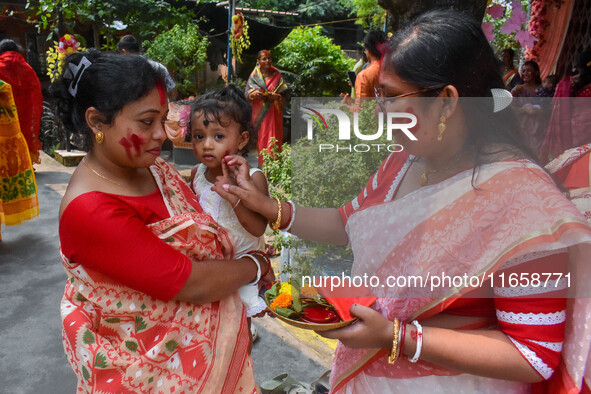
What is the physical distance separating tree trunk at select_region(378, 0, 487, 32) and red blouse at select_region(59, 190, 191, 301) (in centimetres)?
174

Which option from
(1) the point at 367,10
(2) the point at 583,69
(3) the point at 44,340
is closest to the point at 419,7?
(2) the point at 583,69

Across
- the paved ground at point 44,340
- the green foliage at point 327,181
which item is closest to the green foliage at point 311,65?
the paved ground at point 44,340

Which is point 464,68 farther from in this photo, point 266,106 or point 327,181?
point 266,106

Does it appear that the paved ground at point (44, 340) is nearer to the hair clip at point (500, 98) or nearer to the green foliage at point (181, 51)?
the hair clip at point (500, 98)

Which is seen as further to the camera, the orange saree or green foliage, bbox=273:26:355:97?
green foliage, bbox=273:26:355:97

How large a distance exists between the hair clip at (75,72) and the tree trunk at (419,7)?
1590mm

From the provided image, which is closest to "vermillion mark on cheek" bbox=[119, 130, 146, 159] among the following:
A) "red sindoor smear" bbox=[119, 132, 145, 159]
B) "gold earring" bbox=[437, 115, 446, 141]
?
"red sindoor smear" bbox=[119, 132, 145, 159]

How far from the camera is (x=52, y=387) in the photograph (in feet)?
8.96

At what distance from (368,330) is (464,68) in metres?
0.70

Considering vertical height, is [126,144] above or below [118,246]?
above

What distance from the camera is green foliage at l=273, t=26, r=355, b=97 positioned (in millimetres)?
12766

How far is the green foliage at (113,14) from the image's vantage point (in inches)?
328

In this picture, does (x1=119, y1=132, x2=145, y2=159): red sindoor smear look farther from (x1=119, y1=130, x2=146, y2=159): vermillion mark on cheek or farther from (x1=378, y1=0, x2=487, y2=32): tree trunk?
(x1=378, y1=0, x2=487, y2=32): tree trunk

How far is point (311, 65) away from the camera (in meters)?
12.9
